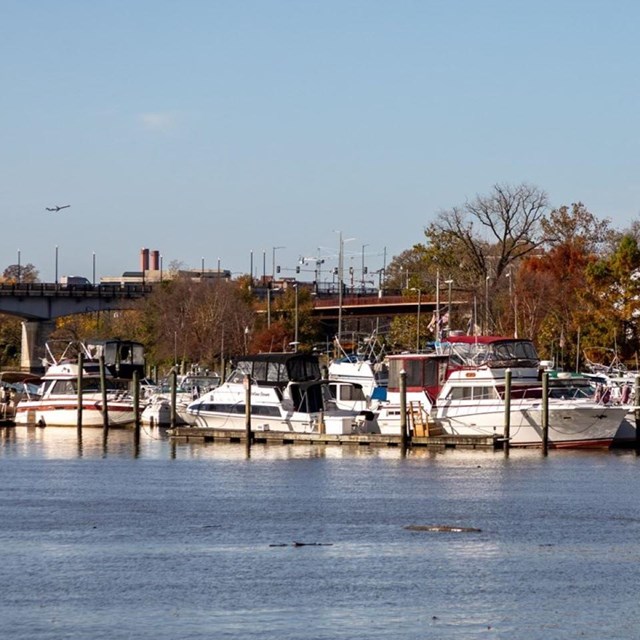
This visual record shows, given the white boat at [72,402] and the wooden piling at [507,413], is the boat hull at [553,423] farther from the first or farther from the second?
the white boat at [72,402]

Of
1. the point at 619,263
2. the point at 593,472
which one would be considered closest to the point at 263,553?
the point at 593,472

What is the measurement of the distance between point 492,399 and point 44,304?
87191 millimetres

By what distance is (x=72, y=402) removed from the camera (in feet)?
299

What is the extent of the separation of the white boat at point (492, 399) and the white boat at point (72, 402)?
68.5ft

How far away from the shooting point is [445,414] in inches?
2859

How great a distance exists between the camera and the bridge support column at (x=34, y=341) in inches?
5994

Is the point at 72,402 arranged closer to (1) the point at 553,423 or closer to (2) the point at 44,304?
(1) the point at 553,423

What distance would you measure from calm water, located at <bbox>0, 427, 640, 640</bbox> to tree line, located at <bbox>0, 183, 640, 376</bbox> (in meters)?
37.0

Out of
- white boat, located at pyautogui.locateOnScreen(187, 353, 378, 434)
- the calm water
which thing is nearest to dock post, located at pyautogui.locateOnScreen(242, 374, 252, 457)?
white boat, located at pyautogui.locateOnScreen(187, 353, 378, 434)

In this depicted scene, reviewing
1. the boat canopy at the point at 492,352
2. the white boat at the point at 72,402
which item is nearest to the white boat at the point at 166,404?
the white boat at the point at 72,402

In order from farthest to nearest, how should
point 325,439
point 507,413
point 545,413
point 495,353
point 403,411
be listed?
point 495,353 < point 325,439 < point 403,411 < point 507,413 < point 545,413

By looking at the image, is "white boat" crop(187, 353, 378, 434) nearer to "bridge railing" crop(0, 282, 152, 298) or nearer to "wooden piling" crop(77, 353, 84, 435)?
"wooden piling" crop(77, 353, 84, 435)

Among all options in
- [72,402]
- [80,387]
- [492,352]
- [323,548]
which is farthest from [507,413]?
[72,402]

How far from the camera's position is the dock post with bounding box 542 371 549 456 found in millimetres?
67438
